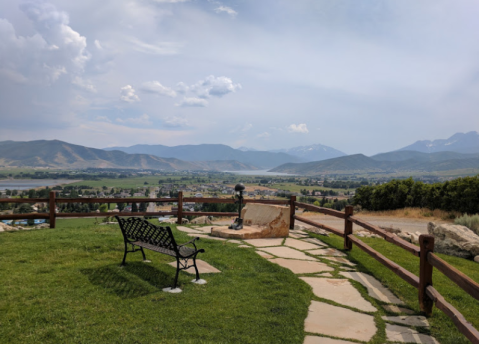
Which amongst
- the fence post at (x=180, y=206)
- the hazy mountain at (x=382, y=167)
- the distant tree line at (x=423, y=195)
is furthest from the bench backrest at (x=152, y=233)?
the hazy mountain at (x=382, y=167)

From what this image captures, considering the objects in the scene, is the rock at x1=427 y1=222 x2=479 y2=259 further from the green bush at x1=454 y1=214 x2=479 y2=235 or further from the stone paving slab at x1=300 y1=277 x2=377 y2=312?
the stone paving slab at x1=300 y1=277 x2=377 y2=312

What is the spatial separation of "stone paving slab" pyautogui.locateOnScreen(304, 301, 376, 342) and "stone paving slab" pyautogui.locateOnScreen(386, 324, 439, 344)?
6.5 inches

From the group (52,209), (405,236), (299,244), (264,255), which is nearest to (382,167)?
(405,236)

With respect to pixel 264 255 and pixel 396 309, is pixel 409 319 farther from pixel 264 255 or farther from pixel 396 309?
pixel 264 255

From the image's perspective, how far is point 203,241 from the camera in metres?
7.31

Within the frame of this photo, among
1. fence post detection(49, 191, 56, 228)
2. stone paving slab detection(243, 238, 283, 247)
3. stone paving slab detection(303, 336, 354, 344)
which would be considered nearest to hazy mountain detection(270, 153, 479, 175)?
stone paving slab detection(243, 238, 283, 247)

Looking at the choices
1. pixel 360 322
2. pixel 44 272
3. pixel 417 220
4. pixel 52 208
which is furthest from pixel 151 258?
pixel 417 220

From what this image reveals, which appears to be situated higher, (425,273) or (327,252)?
(425,273)

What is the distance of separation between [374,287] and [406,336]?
164 centimetres

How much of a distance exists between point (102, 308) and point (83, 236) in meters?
4.27

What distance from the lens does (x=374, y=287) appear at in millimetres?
4891

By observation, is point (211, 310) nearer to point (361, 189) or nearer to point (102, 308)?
point (102, 308)

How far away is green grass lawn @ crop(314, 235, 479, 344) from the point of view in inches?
138

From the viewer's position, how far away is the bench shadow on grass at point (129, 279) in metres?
4.09
